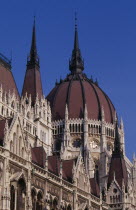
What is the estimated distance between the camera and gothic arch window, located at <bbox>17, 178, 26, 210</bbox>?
48.3 meters

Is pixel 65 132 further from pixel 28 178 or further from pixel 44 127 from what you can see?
pixel 28 178

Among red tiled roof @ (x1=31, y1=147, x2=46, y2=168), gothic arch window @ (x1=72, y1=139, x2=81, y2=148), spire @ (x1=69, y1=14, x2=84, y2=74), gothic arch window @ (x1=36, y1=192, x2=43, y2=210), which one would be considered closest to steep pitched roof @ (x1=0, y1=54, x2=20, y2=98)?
red tiled roof @ (x1=31, y1=147, x2=46, y2=168)

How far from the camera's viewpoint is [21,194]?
4872 centimetres

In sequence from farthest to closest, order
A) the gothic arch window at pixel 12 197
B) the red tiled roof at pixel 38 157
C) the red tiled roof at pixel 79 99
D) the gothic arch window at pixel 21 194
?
1. the red tiled roof at pixel 79 99
2. the red tiled roof at pixel 38 157
3. the gothic arch window at pixel 21 194
4. the gothic arch window at pixel 12 197

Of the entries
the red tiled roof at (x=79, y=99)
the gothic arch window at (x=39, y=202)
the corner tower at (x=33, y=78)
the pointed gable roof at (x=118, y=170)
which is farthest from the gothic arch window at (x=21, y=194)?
the red tiled roof at (x=79, y=99)

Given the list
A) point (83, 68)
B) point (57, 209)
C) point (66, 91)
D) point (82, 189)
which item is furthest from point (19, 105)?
point (83, 68)

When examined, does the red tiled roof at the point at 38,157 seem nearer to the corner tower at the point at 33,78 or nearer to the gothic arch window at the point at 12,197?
the gothic arch window at the point at 12,197

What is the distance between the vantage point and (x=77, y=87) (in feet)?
357

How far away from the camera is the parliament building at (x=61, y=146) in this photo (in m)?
49.2

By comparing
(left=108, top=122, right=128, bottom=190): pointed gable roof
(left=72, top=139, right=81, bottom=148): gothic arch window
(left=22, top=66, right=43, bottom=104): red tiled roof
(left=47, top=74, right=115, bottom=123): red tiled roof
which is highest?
(left=47, top=74, right=115, bottom=123): red tiled roof

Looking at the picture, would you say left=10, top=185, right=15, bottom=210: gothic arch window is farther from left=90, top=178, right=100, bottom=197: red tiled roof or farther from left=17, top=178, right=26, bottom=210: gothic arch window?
left=90, top=178, right=100, bottom=197: red tiled roof

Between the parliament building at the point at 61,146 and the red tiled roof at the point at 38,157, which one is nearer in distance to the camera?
the parliament building at the point at 61,146

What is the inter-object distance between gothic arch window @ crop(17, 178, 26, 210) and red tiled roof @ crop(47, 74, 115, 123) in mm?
56125

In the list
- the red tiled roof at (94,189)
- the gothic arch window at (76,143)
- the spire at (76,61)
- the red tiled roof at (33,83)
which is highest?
the spire at (76,61)
